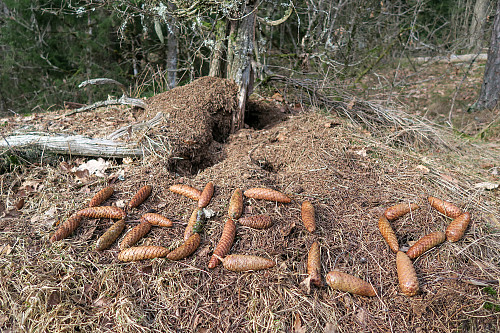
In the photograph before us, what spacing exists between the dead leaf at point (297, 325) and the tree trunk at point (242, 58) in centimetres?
233

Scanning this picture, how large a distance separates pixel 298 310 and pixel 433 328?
0.76 metres

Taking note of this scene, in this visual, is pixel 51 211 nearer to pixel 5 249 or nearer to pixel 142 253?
pixel 5 249

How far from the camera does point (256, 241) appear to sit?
1966 mm

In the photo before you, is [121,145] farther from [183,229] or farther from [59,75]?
[59,75]

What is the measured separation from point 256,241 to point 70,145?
207 cm

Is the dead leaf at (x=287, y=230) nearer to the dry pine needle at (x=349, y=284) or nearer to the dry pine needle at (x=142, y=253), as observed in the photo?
the dry pine needle at (x=349, y=284)

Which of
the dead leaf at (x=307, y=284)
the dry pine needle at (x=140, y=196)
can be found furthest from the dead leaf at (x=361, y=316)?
the dry pine needle at (x=140, y=196)

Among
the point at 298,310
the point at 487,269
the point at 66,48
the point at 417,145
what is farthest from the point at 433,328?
the point at 66,48

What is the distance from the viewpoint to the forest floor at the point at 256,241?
1646mm

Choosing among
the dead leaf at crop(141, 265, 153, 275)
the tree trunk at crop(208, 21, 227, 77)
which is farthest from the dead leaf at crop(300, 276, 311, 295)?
the tree trunk at crop(208, 21, 227, 77)

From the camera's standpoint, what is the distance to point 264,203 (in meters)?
2.20

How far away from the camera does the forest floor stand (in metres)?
1.65

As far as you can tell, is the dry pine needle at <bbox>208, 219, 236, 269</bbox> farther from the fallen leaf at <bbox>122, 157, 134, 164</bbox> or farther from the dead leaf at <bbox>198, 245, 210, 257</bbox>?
the fallen leaf at <bbox>122, 157, 134, 164</bbox>

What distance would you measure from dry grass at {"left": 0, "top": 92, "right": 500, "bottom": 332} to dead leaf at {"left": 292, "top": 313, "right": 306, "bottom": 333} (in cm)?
1
